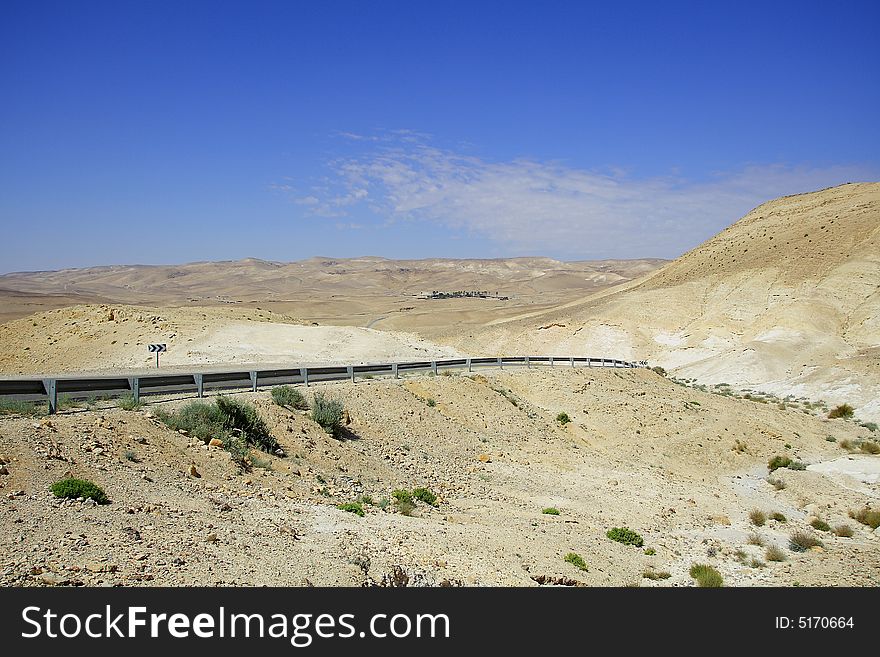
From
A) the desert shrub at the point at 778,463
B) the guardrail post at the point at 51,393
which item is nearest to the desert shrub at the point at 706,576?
the guardrail post at the point at 51,393

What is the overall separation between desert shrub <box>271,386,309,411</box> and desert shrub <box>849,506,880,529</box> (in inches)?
632

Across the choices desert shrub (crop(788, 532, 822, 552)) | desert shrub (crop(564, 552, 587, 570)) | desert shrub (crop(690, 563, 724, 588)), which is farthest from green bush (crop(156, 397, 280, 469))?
desert shrub (crop(788, 532, 822, 552))

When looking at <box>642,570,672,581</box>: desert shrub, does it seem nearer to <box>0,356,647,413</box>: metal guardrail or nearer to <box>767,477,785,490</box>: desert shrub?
<box>0,356,647,413</box>: metal guardrail

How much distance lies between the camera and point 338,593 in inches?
313

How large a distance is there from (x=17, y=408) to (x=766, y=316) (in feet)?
188

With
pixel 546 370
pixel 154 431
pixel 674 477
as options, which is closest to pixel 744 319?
pixel 546 370

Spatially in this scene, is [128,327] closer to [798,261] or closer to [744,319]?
[744,319]

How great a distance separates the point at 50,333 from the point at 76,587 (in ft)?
114

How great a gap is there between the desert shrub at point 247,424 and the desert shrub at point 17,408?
149 inches

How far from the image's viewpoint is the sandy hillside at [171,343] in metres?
33.3

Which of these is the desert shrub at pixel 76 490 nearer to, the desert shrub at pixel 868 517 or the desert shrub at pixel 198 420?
the desert shrub at pixel 198 420

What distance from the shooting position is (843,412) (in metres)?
37.5

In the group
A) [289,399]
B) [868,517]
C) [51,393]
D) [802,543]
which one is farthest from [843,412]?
[51,393]

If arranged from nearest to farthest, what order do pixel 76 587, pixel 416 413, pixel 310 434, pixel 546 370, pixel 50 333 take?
pixel 76 587 < pixel 310 434 < pixel 416 413 < pixel 546 370 < pixel 50 333
